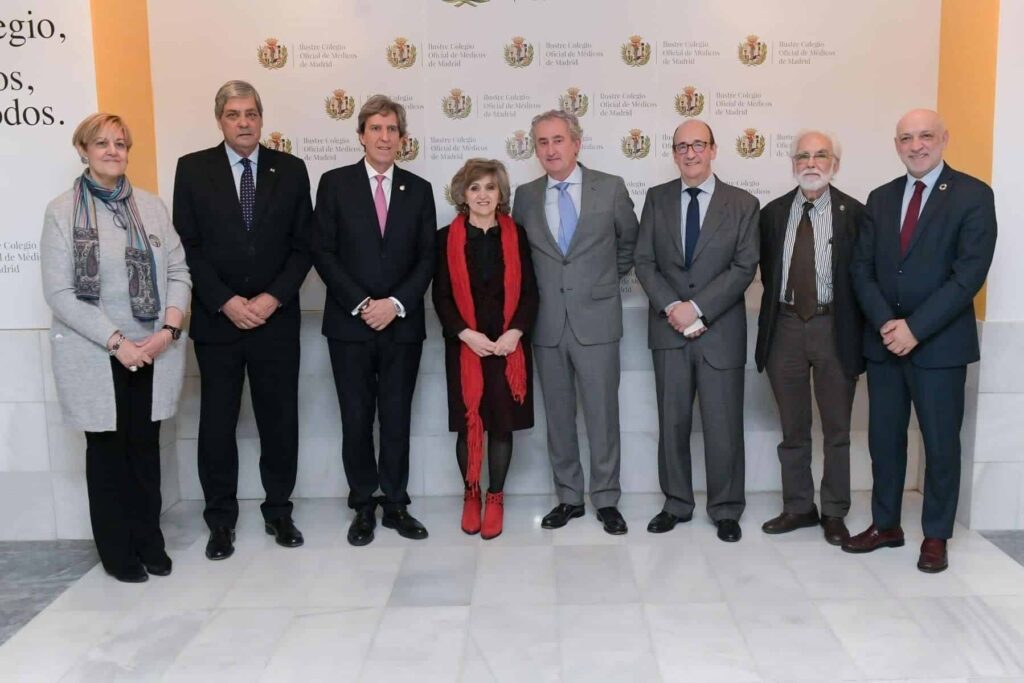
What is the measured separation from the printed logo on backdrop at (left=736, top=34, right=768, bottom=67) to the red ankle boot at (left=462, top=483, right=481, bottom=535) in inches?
94.8

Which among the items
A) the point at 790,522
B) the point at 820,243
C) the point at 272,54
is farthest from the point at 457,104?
the point at 790,522

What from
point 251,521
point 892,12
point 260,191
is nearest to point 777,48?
point 892,12

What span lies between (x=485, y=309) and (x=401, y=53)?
1.44 metres

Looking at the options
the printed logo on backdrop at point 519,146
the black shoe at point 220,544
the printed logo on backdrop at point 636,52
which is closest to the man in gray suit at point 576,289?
the printed logo on backdrop at point 519,146

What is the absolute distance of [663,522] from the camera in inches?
154

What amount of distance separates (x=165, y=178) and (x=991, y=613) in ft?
13.0

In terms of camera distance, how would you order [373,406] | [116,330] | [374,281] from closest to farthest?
[116,330]
[374,281]
[373,406]

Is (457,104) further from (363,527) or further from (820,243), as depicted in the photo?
(363,527)

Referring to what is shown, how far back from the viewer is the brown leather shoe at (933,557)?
11.1 ft

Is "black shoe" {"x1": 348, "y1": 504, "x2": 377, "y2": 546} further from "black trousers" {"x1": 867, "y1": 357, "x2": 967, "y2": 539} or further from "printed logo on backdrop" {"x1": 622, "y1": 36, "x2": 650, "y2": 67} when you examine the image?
"printed logo on backdrop" {"x1": 622, "y1": 36, "x2": 650, "y2": 67}

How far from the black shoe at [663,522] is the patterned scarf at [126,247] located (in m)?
2.21

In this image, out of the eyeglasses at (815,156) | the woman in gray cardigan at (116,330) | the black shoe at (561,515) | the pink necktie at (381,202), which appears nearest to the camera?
the woman in gray cardigan at (116,330)

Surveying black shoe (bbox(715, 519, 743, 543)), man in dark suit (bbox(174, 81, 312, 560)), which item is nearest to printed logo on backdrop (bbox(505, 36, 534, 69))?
man in dark suit (bbox(174, 81, 312, 560))

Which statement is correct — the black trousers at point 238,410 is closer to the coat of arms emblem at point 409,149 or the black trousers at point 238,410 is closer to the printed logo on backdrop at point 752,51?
the coat of arms emblem at point 409,149
